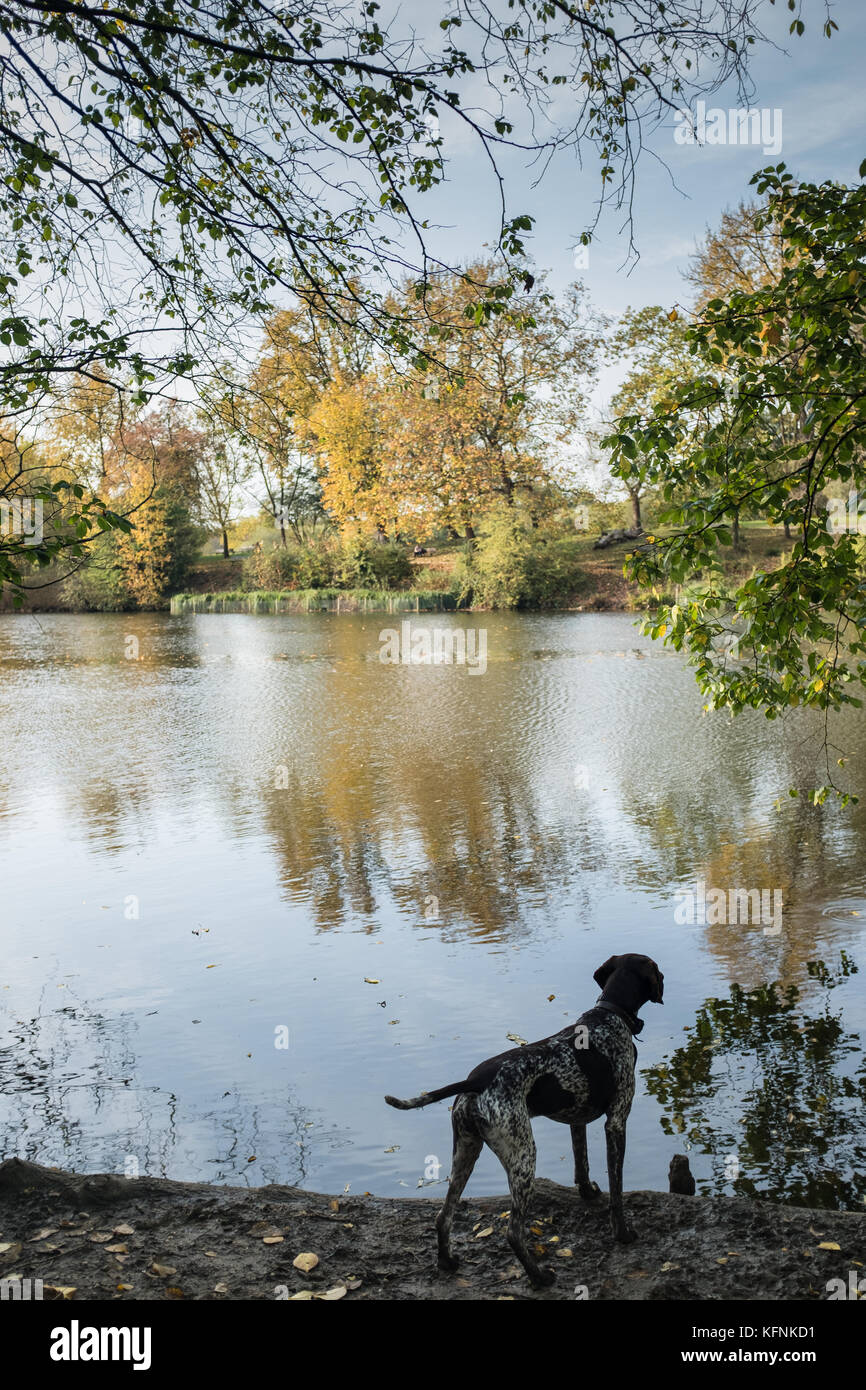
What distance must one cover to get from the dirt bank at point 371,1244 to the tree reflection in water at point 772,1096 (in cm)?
48

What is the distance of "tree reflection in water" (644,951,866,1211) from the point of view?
176 inches

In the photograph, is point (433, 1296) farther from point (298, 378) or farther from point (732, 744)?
point (732, 744)

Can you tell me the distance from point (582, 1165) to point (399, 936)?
3.59 metres

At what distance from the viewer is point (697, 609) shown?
6414mm

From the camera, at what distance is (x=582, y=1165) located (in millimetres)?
4090

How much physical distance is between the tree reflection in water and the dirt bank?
19.1 inches

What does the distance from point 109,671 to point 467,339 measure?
19.1 meters

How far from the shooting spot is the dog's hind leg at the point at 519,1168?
347cm

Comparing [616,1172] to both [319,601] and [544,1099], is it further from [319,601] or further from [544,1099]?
[319,601]

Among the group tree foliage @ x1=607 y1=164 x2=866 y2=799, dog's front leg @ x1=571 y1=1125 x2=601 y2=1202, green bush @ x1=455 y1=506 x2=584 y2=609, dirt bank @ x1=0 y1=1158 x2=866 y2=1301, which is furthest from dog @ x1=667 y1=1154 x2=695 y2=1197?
green bush @ x1=455 y1=506 x2=584 y2=609

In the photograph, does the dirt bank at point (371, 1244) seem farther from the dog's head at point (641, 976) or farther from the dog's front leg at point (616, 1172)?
the dog's head at point (641, 976)

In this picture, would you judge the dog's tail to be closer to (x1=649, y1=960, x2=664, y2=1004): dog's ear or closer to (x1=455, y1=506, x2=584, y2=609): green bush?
(x1=649, y1=960, x2=664, y2=1004): dog's ear

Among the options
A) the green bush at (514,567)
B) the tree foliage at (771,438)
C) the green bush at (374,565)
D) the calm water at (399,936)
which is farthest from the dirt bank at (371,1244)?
the green bush at (374,565)
